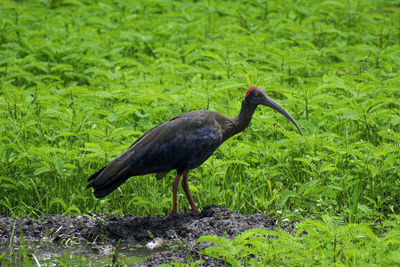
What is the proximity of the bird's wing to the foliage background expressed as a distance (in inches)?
16.9

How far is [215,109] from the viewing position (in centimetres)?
830

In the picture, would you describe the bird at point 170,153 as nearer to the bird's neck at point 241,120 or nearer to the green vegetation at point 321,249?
the bird's neck at point 241,120

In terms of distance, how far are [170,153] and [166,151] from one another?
5 cm

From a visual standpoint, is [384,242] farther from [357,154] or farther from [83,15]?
[83,15]

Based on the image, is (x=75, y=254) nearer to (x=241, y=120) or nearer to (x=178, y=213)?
(x=178, y=213)

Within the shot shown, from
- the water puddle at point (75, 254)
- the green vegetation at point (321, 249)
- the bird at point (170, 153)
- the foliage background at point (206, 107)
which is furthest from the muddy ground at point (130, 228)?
the green vegetation at point (321, 249)

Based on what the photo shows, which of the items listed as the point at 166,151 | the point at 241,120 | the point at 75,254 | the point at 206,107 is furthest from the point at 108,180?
the point at 206,107

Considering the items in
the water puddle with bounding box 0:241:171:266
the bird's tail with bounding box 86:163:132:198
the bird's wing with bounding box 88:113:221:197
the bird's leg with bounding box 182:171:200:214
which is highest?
the bird's wing with bounding box 88:113:221:197

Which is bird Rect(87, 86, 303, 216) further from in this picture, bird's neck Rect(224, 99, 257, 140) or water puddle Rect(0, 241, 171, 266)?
water puddle Rect(0, 241, 171, 266)

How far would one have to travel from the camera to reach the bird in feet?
21.0

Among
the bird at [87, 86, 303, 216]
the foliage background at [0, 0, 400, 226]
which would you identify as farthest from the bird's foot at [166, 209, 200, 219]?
the foliage background at [0, 0, 400, 226]

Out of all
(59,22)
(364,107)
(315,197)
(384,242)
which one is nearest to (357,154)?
(315,197)

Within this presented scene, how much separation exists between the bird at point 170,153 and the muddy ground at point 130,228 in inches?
11.8

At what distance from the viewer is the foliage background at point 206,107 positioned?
6965 mm
